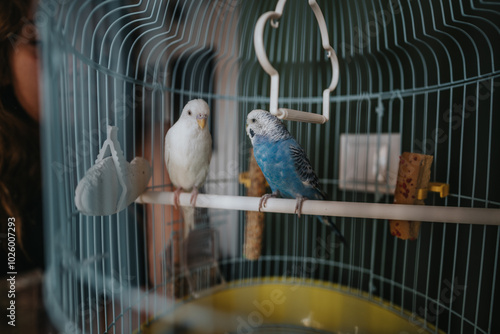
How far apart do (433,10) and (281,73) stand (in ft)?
0.91

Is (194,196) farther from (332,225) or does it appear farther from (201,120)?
(332,225)

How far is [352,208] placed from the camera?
48 centimetres

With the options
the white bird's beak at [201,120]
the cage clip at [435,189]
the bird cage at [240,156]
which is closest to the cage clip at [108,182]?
the bird cage at [240,156]

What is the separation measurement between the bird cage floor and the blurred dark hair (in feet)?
0.84

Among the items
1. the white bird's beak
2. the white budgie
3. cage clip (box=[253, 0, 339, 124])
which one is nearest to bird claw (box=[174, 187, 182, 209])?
the white budgie

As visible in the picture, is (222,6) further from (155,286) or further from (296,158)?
(155,286)

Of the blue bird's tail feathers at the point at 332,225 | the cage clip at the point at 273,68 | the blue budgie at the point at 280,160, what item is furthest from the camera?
the blue bird's tail feathers at the point at 332,225

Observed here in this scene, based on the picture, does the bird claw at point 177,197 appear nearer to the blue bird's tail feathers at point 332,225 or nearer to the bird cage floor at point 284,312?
the bird cage floor at point 284,312

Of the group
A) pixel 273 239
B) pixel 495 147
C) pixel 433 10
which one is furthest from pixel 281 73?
pixel 273 239

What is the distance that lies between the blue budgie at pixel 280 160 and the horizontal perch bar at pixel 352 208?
21mm

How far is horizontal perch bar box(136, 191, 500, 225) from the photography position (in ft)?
1.53

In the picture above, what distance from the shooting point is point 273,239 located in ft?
3.03

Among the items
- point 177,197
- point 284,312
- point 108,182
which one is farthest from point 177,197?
point 284,312

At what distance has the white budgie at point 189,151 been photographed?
0.47 m
